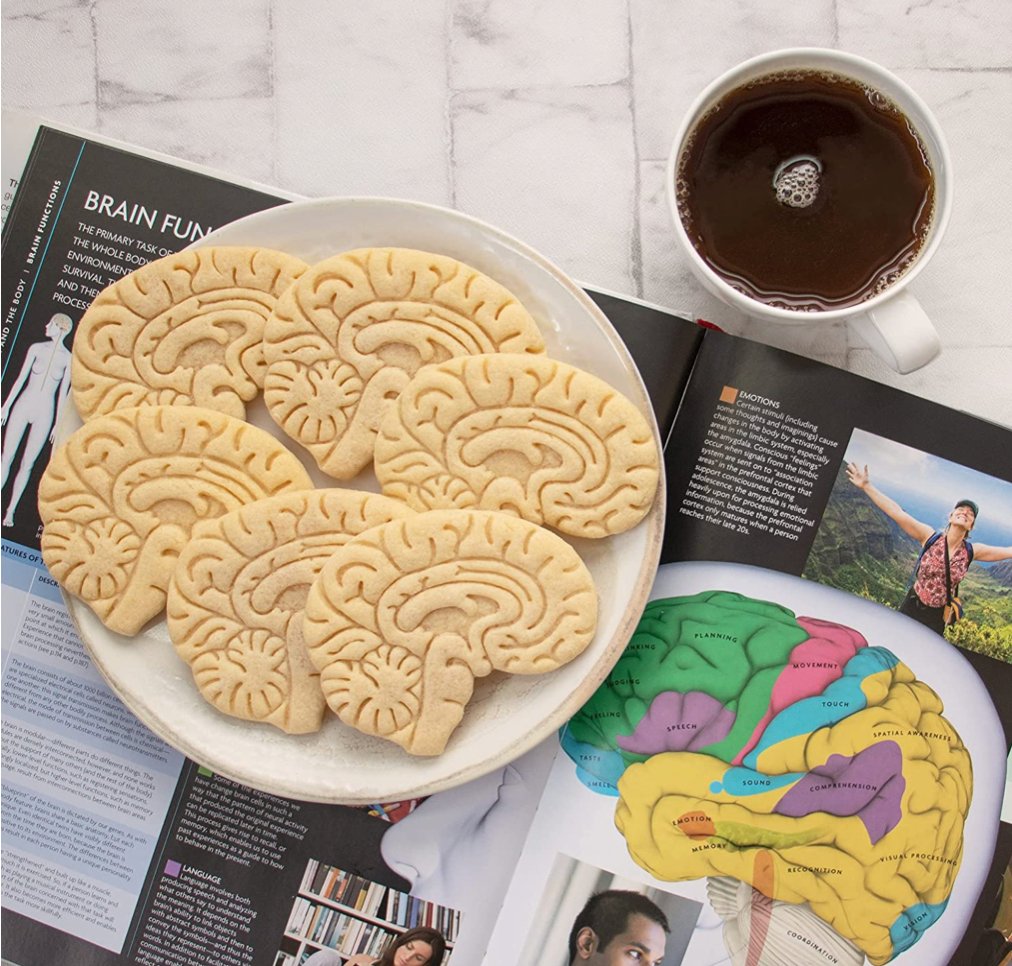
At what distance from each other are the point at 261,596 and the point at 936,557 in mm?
504

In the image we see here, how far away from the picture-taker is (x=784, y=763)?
725 mm

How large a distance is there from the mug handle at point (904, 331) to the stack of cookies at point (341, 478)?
0.16 m

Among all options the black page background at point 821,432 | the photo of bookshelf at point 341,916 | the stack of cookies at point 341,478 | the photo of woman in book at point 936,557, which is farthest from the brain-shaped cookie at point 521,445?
the photo of bookshelf at point 341,916

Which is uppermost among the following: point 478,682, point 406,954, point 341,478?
point 341,478

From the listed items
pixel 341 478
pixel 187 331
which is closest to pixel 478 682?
pixel 341 478

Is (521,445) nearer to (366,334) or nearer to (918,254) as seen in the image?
(366,334)

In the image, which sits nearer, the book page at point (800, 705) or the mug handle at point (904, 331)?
the mug handle at point (904, 331)

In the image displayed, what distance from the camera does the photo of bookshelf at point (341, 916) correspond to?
77 centimetres

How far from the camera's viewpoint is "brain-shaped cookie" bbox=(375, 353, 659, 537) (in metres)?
0.64

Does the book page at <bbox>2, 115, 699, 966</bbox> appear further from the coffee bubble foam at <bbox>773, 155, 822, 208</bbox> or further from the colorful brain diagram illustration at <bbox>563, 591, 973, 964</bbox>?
the coffee bubble foam at <bbox>773, 155, 822, 208</bbox>

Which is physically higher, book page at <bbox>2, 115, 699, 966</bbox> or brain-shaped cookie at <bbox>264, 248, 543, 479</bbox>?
brain-shaped cookie at <bbox>264, 248, 543, 479</bbox>

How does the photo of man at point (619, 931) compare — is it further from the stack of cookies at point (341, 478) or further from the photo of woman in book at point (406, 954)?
the stack of cookies at point (341, 478)

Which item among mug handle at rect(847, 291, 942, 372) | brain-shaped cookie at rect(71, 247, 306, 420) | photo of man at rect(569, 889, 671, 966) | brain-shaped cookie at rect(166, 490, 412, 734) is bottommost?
photo of man at rect(569, 889, 671, 966)

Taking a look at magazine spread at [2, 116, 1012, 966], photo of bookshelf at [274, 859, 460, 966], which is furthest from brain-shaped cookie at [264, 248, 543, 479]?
photo of bookshelf at [274, 859, 460, 966]
